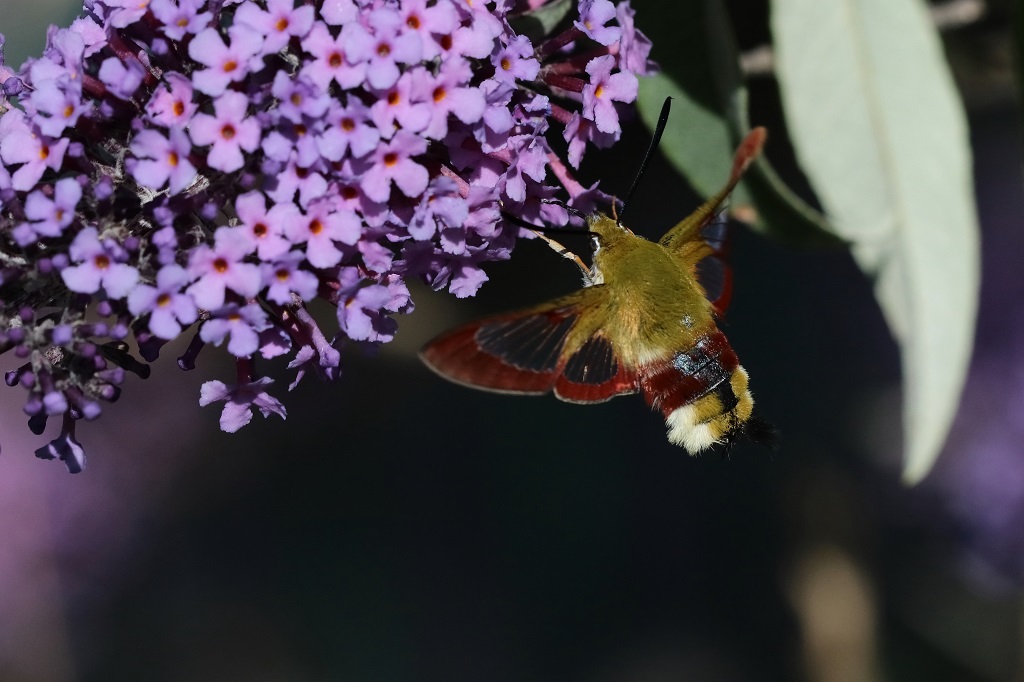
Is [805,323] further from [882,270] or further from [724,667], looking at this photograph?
[882,270]

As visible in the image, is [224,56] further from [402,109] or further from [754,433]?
[754,433]

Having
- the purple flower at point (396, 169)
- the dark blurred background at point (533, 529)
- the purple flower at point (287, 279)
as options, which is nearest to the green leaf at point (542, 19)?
the purple flower at point (396, 169)

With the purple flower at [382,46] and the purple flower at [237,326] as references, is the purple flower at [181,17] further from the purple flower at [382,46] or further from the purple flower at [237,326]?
the purple flower at [237,326]

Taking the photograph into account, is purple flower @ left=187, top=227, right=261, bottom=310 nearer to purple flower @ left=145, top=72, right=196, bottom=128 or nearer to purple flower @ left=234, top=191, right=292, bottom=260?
purple flower @ left=234, top=191, right=292, bottom=260

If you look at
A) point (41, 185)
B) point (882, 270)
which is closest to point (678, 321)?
point (882, 270)

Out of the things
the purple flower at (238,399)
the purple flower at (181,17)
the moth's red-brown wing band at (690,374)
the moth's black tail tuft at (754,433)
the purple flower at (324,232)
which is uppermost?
the purple flower at (181,17)

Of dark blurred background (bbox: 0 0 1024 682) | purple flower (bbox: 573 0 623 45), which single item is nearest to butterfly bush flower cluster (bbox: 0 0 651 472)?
purple flower (bbox: 573 0 623 45)

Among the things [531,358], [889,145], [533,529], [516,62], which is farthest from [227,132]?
[533,529]
